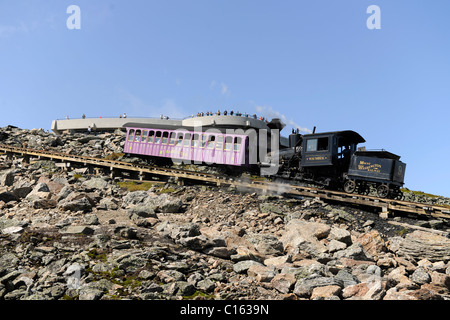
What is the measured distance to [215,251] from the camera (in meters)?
10.5

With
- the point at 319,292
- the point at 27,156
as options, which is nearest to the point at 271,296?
the point at 319,292

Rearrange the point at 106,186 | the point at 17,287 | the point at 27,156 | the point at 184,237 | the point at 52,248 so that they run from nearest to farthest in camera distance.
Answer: the point at 17,287
the point at 52,248
the point at 184,237
the point at 106,186
the point at 27,156

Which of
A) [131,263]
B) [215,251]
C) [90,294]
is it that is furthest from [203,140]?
[90,294]

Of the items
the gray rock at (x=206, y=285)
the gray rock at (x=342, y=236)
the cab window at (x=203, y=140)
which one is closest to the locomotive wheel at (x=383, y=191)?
the gray rock at (x=342, y=236)

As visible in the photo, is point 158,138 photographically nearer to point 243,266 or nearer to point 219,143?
point 219,143

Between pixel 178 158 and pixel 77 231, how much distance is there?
53.2ft

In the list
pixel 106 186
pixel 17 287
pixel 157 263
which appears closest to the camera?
pixel 17 287

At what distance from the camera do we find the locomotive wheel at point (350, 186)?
1877 centimetres

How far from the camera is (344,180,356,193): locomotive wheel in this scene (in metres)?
18.8

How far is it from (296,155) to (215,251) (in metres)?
12.2

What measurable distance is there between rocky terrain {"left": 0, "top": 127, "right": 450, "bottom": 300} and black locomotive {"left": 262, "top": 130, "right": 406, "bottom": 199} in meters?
2.02

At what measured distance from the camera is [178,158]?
91.0ft

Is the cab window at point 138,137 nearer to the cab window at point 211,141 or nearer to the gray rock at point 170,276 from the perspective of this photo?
the cab window at point 211,141

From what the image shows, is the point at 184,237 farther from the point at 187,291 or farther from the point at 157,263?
the point at 187,291
